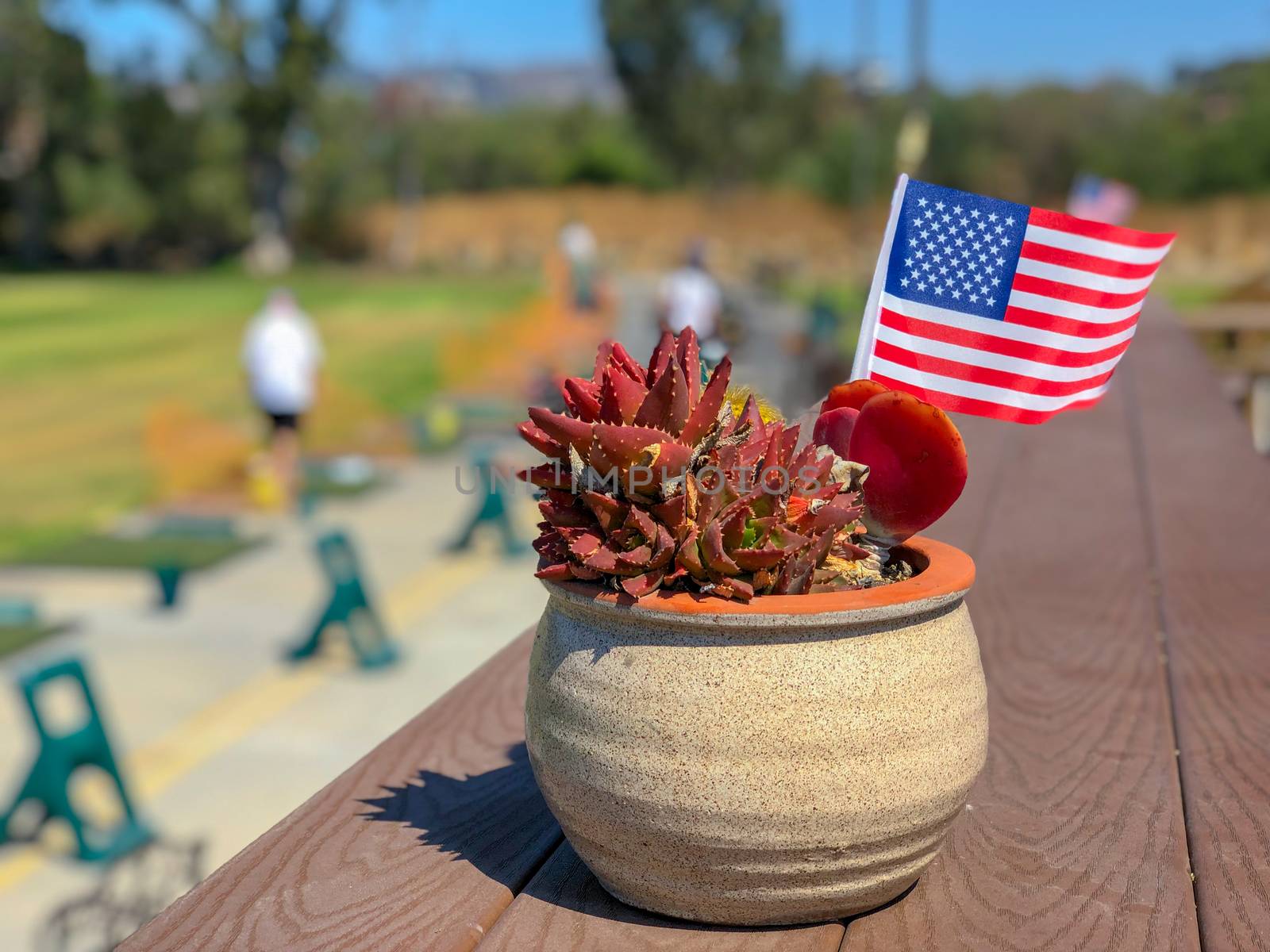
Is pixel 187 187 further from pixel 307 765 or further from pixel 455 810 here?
pixel 455 810

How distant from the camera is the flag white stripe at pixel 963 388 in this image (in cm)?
201

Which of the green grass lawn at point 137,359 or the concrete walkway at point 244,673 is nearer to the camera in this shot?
the concrete walkway at point 244,673

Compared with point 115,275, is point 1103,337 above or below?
above

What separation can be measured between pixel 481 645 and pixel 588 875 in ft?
19.3

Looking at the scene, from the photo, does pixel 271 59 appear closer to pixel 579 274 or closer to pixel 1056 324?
pixel 579 274

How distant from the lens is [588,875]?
1.70m

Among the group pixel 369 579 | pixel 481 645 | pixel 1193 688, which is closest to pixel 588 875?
pixel 1193 688

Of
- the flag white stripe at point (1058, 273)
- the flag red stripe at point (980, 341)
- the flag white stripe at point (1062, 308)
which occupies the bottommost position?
the flag red stripe at point (980, 341)

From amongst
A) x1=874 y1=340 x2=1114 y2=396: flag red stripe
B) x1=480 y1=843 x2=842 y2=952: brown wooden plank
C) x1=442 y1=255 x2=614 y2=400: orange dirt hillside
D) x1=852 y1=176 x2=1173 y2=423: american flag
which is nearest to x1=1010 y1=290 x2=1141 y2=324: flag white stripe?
x1=852 y1=176 x2=1173 y2=423: american flag

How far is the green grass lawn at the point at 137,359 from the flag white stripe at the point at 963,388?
955 cm

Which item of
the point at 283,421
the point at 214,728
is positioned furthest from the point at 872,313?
the point at 283,421

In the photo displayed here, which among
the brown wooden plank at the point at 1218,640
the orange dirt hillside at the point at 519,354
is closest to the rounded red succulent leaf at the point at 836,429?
the brown wooden plank at the point at 1218,640

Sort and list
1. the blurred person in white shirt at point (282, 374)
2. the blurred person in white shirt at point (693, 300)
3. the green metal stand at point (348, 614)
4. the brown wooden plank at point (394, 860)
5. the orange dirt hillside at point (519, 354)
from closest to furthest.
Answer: the brown wooden plank at point (394, 860) → the green metal stand at point (348, 614) → the blurred person in white shirt at point (282, 374) → the blurred person in white shirt at point (693, 300) → the orange dirt hillside at point (519, 354)

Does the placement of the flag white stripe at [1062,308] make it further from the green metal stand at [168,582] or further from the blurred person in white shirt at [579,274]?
the blurred person in white shirt at [579,274]
